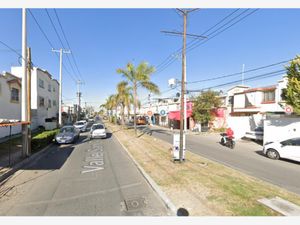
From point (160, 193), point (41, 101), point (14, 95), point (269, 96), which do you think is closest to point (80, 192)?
point (160, 193)

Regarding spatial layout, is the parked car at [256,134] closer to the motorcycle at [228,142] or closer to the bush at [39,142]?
the motorcycle at [228,142]

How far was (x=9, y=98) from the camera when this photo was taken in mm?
22719

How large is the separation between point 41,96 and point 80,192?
31.5 m

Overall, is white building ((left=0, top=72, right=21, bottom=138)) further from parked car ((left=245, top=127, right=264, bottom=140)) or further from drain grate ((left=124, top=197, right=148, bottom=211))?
parked car ((left=245, top=127, right=264, bottom=140))

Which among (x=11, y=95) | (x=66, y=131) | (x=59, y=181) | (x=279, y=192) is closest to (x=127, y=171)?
Result: (x=59, y=181)

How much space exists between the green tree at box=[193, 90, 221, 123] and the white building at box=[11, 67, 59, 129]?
887 inches

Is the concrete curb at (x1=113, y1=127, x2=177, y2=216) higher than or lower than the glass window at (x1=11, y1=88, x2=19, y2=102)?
lower

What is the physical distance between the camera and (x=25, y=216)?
5273 mm

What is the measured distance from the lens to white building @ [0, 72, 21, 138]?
69.9ft

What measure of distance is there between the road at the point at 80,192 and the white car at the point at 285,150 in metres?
8.39

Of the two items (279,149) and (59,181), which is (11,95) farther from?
(279,149)

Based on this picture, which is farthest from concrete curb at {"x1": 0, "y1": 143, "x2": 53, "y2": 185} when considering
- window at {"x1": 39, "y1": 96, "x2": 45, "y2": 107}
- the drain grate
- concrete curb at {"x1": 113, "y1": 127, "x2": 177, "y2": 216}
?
window at {"x1": 39, "y1": 96, "x2": 45, "y2": 107}

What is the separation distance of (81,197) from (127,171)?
3302 mm

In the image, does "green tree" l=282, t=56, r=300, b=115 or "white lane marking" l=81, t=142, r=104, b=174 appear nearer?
"white lane marking" l=81, t=142, r=104, b=174
